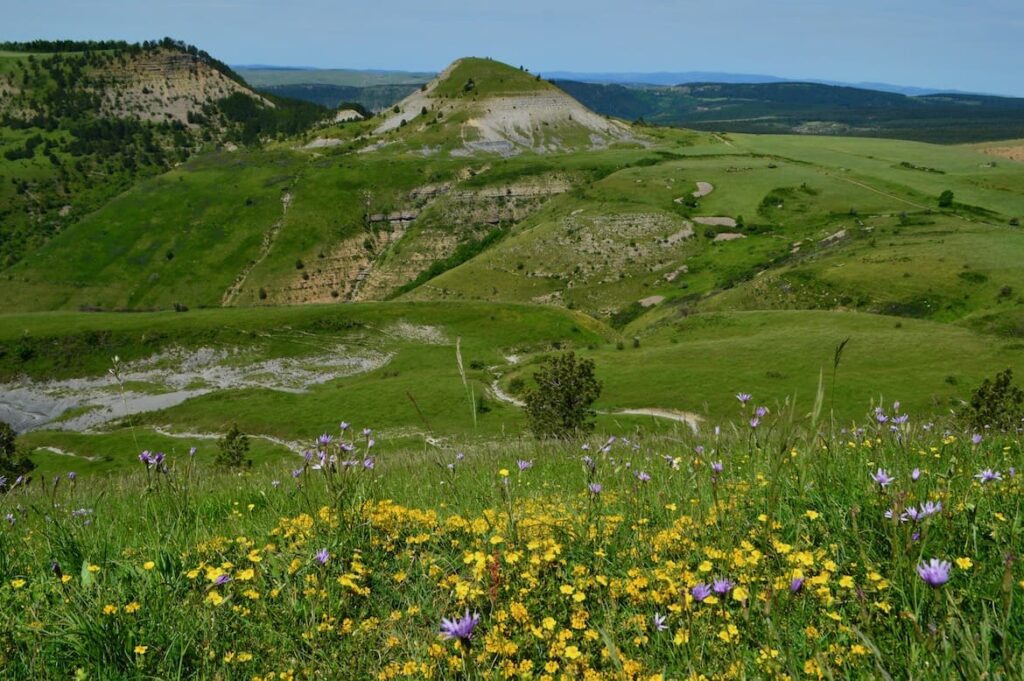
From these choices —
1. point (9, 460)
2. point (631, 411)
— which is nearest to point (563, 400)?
point (631, 411)

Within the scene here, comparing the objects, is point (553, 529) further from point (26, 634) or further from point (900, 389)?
point (900, 389)

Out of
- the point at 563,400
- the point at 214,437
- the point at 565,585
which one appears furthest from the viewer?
the point at 214,437

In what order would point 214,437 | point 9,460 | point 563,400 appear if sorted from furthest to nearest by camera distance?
point 214,437, point 563,400, point 9,460

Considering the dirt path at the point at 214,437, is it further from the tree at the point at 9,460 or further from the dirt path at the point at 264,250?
the dirt path at the point at 264,250

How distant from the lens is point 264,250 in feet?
573

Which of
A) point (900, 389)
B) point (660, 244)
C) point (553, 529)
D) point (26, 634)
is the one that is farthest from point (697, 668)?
point (660, 244)

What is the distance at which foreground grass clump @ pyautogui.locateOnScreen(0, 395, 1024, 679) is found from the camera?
3.66 meters

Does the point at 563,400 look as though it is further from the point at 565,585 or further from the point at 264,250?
the point at 264,250

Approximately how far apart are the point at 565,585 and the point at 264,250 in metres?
187

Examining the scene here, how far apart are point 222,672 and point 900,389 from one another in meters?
61.2

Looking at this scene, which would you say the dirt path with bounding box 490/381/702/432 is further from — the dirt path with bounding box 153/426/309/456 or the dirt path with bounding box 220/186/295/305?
the dirt path with bounding box 220/186/295/305

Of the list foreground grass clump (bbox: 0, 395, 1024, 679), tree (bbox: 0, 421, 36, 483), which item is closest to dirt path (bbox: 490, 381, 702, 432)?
foreground grass clump (bbox: 0, 395, 1024, 679)

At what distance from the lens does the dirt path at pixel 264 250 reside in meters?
162

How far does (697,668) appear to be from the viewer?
147 inches
